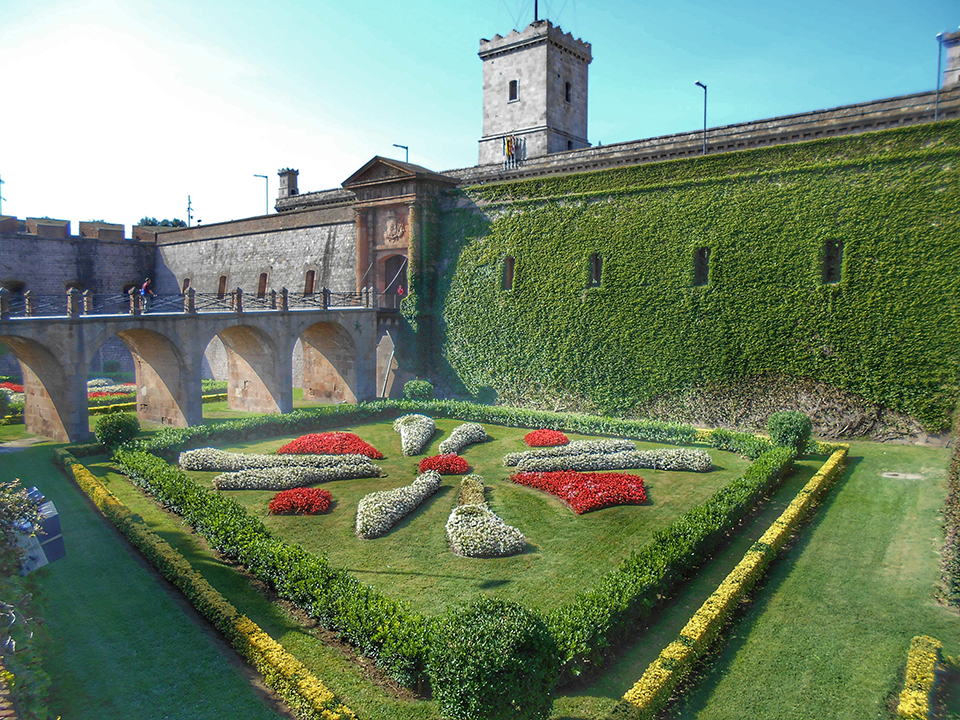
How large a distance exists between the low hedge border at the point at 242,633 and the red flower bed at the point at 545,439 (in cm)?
1120

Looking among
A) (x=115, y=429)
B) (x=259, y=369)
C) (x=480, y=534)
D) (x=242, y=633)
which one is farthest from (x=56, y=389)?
(x=480, y=534)

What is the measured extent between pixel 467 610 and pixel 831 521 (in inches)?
378

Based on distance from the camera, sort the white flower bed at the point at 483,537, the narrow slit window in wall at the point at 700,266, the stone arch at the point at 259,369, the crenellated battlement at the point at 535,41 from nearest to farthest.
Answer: the white flower bed at the point at 483,537
the narrow slit window in wall at the point at 700,266
the stone arch at the point at 259,369
the crenellated battlement at the point at 535,41

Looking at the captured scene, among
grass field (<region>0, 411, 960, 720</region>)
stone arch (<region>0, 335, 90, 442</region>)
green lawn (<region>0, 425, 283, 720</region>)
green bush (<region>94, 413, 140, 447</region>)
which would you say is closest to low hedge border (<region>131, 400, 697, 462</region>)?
green bush (<region>94, 413, 140, 447</region>)

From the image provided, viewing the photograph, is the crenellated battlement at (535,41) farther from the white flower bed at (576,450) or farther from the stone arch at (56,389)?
the stone arch at (56,389)

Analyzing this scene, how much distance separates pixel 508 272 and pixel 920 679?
70.3 feet

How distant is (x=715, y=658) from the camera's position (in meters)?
8.28

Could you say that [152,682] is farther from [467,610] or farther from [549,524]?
[549,524]

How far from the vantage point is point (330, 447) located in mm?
18531

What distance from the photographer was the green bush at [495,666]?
20.7 ft

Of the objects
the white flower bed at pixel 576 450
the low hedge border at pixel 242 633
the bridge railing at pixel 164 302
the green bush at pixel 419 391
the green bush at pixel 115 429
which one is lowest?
the low hedge border at pixel 242 633

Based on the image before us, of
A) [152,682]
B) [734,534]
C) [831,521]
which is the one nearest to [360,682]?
[152,682]

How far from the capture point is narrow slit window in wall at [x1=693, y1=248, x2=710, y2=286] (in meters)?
22.4

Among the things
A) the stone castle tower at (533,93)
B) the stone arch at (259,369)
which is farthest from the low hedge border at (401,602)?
the stone castle tower at (533,93)
